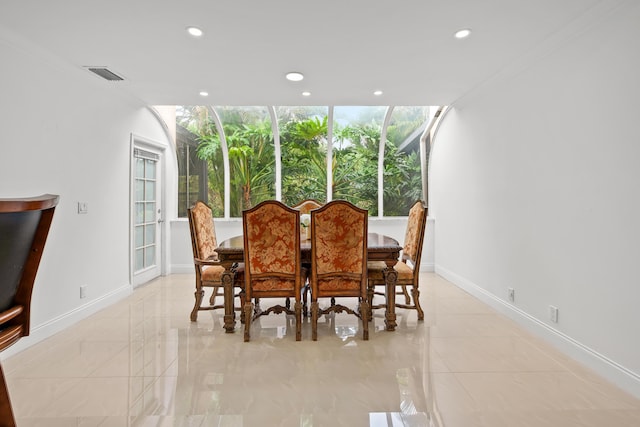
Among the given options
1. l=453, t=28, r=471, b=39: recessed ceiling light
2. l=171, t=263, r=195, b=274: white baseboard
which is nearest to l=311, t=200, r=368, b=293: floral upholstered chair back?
l=453, t=28, r=471, b=39: recessed ceiling light

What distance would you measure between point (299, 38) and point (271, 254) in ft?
5.57

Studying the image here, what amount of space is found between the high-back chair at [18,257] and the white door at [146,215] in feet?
12.3

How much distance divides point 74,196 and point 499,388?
384 cm

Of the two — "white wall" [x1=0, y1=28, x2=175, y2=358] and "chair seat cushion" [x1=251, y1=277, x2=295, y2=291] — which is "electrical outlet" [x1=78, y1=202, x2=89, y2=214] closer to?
"white wall" [x1=0, y1=28, x2=175, y2=358]

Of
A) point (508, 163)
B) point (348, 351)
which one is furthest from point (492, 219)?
point (348, 351)

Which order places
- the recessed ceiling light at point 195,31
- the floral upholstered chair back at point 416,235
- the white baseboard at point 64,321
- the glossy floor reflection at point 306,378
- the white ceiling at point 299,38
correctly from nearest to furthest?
1. the glossy floor reflection at point 306,378
2. the white ceiling at point 299,38
3. the recessed ceiling light at point 195,31
4. the white baseboard at point 64,321
5. the floral upholstered chair back at point 416,235

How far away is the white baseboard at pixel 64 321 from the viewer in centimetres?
276

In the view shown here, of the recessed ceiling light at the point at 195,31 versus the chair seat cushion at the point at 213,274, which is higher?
the recessed ceiling light at the point at 195,31

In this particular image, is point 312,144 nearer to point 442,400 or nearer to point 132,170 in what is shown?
point 132,170

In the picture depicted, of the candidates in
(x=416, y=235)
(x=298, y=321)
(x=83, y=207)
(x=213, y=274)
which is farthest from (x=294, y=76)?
(x=83, y=207)

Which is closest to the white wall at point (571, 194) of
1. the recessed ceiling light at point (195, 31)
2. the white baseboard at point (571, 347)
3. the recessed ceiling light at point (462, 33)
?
the white baseboard at point (571, 347)

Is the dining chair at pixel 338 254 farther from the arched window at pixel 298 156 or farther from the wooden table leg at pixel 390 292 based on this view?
the arched window at pixel 298 156

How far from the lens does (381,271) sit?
3258mm

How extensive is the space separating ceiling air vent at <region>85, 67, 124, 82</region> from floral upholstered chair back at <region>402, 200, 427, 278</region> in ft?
10.7
